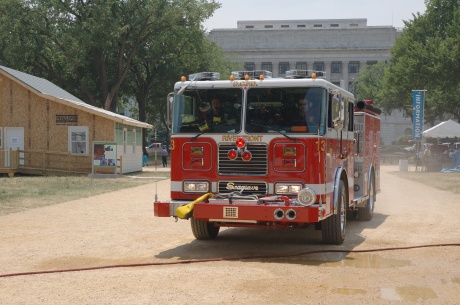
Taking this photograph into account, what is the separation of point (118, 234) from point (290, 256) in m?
4.08

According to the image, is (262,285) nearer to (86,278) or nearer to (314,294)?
(314,294)

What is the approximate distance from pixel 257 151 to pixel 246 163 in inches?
9.8

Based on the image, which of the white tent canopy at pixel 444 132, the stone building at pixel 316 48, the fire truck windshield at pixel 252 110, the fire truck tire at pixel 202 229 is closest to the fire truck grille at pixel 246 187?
the fire truck windshield at pixel 252 110

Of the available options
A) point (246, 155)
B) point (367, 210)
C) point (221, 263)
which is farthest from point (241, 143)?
point (367, 210)

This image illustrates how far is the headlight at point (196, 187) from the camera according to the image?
10781 millimetres

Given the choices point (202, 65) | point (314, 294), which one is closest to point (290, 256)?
point (314, 294)

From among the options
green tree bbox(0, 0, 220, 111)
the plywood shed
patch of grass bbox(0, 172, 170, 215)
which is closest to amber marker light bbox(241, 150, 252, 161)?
patch of grass bbox(0, 172, 170, 215)

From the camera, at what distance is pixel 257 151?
34.5 ft

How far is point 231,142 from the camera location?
10.6 meters

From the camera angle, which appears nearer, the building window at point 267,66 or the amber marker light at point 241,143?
the amber marker light at point 241,143

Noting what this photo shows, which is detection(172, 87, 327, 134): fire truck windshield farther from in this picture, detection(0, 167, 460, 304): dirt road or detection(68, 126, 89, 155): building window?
detection(68, 126, 89, 155): building window

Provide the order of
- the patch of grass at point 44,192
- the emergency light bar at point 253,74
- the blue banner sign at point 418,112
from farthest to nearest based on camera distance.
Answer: the blue banner sign at point 418,112
the patch of grass at point 44,192
the emergency light bar at point 253,74

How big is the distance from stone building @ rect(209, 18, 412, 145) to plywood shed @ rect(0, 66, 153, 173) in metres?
79.5

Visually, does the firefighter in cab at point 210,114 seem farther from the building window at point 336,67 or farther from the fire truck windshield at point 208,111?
the building window at point 336,67
